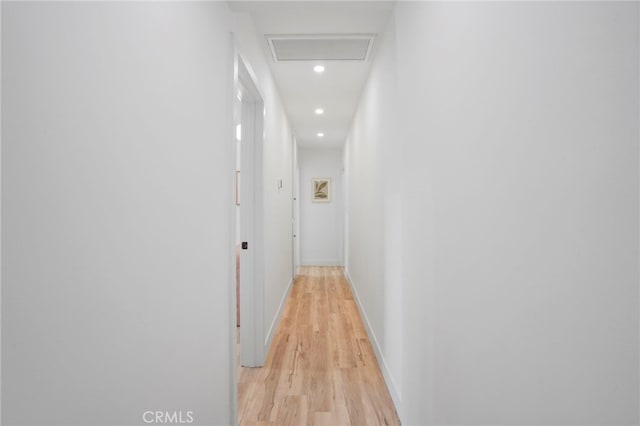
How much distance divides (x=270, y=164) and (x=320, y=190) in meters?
4.30

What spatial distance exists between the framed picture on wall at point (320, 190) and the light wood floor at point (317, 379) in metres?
3.74

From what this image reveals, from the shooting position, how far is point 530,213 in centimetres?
72

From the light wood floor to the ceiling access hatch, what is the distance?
2.47 m

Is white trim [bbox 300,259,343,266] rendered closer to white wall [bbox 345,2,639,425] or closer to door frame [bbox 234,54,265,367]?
door frame [bbox 234,54,265,367]

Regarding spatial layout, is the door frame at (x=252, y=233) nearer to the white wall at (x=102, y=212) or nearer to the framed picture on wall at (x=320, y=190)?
the white wall at (x=102, y=212)

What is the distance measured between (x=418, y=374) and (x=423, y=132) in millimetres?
1071

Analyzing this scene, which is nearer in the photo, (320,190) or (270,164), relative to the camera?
(270,164)

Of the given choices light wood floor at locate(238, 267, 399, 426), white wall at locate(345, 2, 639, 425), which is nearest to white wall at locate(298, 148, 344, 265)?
light wood floor at locate(238, 267, 399, 426)

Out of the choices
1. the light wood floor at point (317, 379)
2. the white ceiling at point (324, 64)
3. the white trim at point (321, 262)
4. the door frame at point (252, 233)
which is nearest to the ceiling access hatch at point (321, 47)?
the white ceiling at point (324, 64)

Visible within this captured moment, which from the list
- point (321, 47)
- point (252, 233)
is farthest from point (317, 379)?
point (321, 47)

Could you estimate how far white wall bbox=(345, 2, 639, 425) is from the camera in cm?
54

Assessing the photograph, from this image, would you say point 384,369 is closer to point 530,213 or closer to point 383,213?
point 383,213

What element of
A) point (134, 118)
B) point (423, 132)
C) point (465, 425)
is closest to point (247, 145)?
point (423, 132)

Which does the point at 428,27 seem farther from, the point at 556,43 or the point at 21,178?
the point at 21,178
